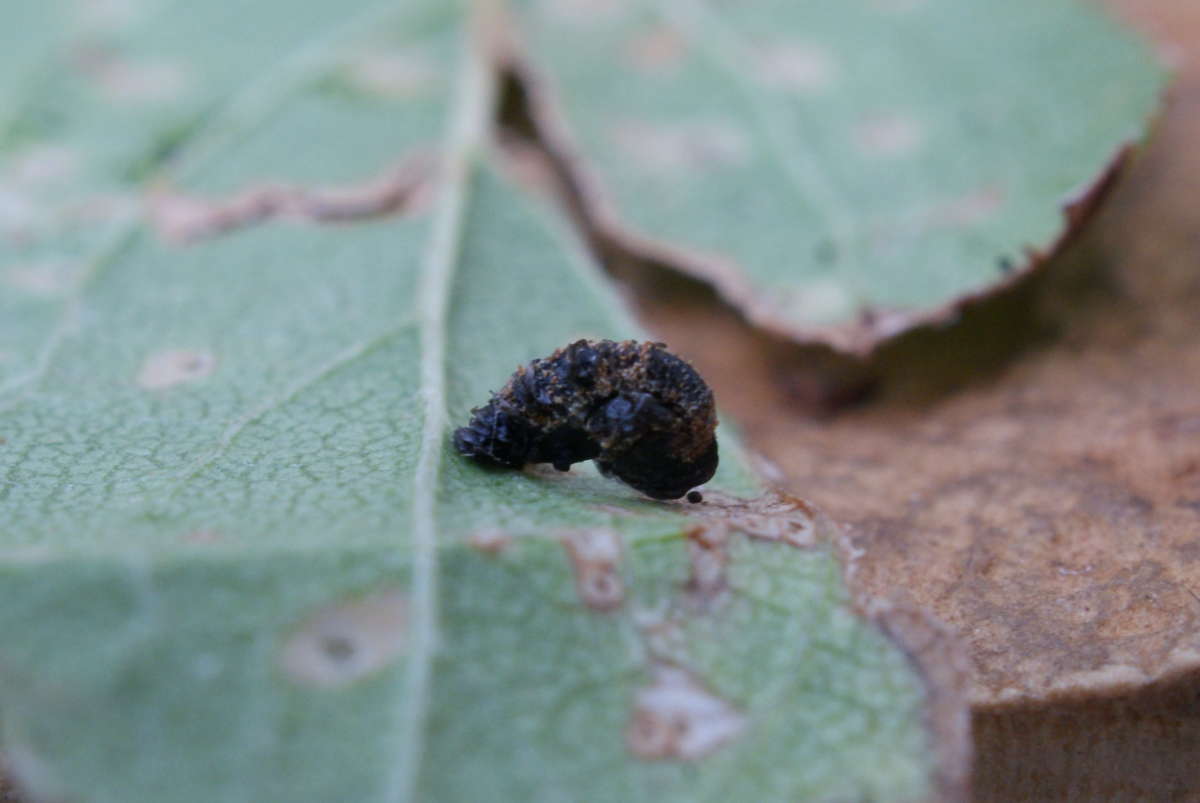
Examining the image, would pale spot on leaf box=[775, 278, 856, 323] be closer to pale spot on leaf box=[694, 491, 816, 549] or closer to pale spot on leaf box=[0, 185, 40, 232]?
pale spot on leaf box=[694, 491, 816, 549]

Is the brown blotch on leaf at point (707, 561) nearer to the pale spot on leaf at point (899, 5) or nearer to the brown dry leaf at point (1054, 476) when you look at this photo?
the brown dry leaf at point (1054, 476)

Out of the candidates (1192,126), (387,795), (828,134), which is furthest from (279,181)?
(1192,126)

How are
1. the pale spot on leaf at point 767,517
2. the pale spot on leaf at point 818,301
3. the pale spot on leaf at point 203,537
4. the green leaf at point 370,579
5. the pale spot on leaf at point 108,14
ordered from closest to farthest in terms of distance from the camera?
the green leaf at point 370,579 < the pale spot on leaf at point 203,537 < the pale spot on leaf at point 767,517 < the pale spot on leaf at point 818,301 < the pale spot on leaf at point 108,14

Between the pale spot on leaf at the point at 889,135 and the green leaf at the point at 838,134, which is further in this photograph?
the pale spot on leaf at the point at 889,135

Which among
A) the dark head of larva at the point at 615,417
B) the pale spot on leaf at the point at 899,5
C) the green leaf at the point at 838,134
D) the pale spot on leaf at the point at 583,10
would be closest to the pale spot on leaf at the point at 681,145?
the green leaf at the point at 838,134

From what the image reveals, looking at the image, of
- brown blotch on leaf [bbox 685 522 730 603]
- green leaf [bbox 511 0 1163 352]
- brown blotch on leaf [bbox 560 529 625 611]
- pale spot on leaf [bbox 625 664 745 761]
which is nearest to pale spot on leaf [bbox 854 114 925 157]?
green leaf [bbox 511 0 1163 352]
